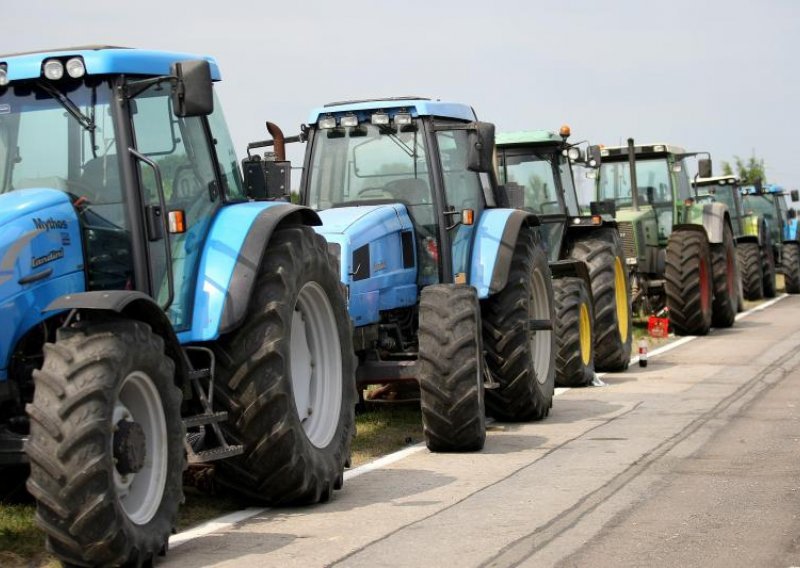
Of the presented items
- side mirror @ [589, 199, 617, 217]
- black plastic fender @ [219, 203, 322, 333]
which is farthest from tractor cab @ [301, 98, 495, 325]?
side mirror @ [589, 199, 617, 217]

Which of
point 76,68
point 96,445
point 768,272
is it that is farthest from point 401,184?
point 768,272

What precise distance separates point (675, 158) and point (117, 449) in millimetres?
16657

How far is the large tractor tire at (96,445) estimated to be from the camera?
6.20m

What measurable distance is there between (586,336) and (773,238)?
782 inches

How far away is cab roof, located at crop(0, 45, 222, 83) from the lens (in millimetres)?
7488

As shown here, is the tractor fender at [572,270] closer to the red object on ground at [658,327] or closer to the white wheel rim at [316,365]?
the red object on ground at [658,327]

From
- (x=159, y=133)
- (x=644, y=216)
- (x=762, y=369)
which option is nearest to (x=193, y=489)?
(x=159, y=133)

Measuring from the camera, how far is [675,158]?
72.4 ft

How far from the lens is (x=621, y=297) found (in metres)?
17.8

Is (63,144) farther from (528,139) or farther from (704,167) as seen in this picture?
(704,167)

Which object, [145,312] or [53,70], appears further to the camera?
[53,70]

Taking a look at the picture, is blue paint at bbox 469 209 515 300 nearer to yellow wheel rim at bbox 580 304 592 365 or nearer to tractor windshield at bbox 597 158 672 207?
yellow wheel rim at bbox 580 304 592 365

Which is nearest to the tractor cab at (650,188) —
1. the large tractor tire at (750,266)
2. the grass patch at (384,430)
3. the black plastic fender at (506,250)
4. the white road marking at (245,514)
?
the large tractor tire at (750,266)

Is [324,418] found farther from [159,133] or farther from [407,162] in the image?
[407,162]
